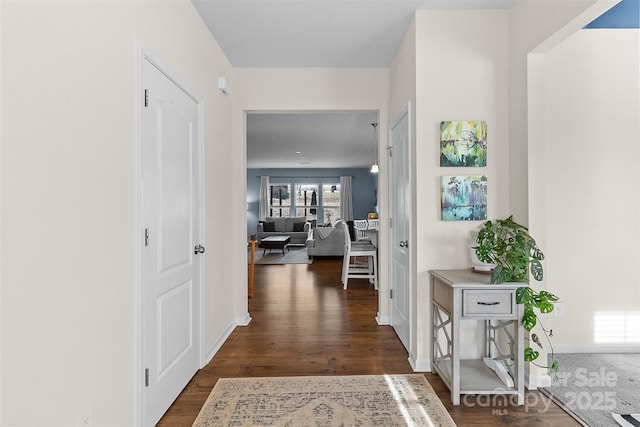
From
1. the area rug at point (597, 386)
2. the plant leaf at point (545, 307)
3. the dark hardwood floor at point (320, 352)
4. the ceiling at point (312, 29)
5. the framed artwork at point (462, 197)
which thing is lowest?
the dark hardwood floor at point (320, 352)

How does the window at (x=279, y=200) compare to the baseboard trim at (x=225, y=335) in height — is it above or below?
above

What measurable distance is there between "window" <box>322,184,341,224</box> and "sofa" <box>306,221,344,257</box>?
13.4 feet

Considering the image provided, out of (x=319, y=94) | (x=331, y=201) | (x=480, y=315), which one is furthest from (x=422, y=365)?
(x=331, y=201)

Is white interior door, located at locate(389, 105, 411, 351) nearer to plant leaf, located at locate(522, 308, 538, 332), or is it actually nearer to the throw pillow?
plant leaf, located at locate(522, 308, 538, 332)

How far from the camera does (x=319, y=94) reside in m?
3.69

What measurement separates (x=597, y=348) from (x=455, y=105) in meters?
2.22

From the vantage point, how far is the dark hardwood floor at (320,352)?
2.05 m

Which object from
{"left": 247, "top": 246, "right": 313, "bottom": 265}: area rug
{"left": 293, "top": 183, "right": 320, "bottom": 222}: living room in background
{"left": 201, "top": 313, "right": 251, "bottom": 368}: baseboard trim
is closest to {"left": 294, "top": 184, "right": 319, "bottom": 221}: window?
{"left": 293, "top": 183, "right": 320, "bottom": 222}: living room in background

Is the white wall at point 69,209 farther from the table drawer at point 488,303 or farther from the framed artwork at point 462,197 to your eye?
the framed artwork at point 462,197

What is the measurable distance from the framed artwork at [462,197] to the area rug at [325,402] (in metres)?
1.18

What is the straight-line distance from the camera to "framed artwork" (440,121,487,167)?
2564 millimetres

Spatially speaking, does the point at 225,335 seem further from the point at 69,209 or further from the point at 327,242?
the point at 327,242

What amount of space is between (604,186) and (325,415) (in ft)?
8.84

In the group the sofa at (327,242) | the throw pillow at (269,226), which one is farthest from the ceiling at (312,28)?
the throw pillow at (269,226)
